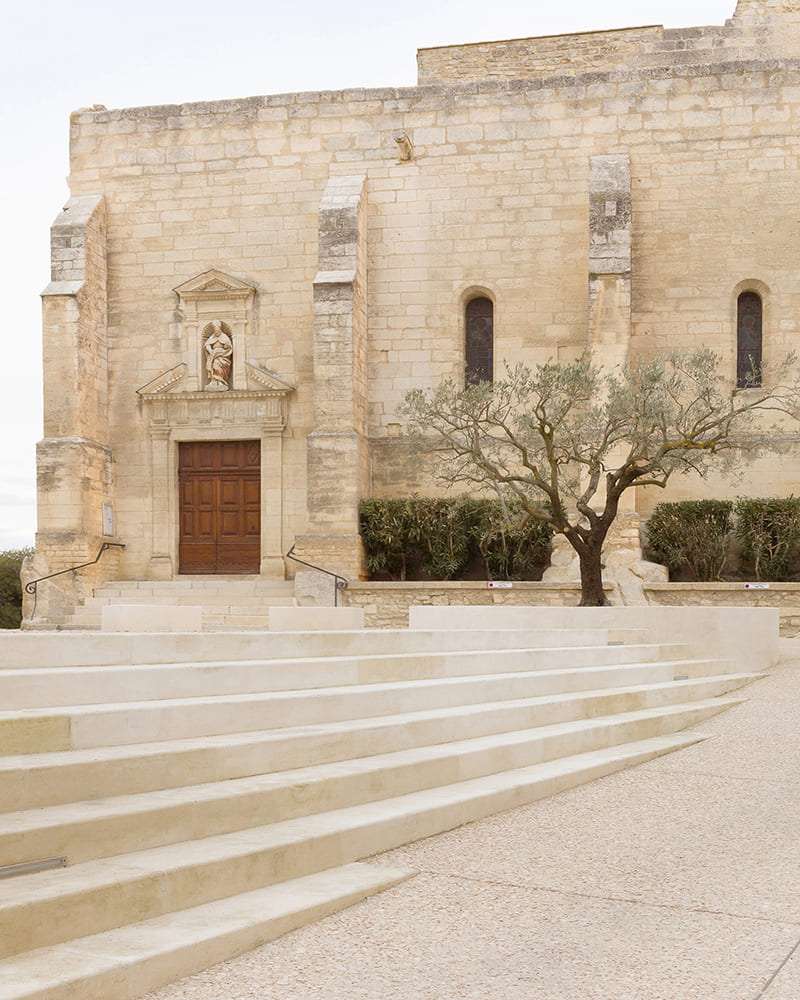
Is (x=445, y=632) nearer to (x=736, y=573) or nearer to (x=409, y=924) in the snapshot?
(x=409, y=924)

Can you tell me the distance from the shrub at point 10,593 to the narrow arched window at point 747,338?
13308mm

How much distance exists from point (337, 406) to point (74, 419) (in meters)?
4.37

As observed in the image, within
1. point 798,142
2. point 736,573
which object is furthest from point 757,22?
point 736,573

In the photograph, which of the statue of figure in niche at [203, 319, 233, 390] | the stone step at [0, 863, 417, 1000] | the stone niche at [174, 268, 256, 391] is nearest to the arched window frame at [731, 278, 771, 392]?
→ the stone niche at [174, 268, 256, 391]

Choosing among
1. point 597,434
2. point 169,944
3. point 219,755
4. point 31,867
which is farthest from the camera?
point 597,434

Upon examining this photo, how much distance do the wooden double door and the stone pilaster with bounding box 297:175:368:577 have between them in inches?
73.8

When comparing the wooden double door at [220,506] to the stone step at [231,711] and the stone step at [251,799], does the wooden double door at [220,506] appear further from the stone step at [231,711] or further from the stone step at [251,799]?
the stone step at [251,799]

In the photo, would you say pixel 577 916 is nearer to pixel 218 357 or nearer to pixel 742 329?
pixel 742 329

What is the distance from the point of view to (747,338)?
17.7 meters

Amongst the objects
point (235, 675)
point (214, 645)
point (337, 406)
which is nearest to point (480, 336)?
point (337, 406)

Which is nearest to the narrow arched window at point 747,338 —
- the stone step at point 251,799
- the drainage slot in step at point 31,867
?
the stone step at point 251,799

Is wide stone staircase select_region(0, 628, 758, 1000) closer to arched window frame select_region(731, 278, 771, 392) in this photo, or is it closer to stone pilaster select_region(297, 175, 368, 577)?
stone pilaster select_region(297, 175, 368, 577)

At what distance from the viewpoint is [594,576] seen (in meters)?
12.7

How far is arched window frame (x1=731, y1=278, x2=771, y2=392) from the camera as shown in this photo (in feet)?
57.5
